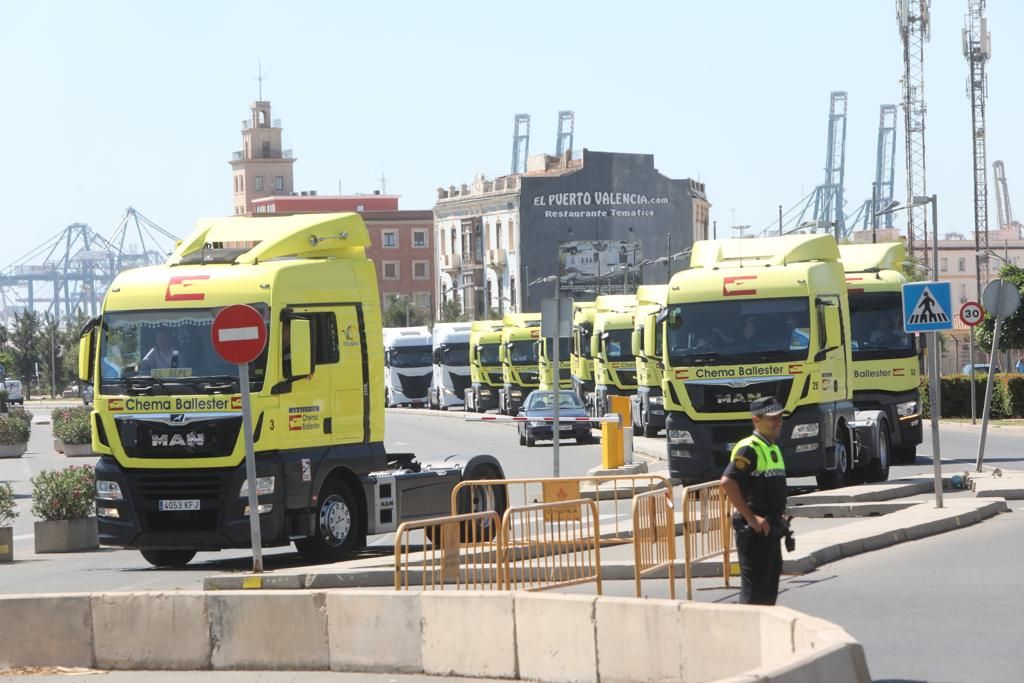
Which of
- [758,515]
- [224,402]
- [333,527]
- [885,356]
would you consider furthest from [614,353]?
[758,515]

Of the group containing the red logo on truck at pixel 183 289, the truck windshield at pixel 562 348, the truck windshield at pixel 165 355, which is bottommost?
the truck windshield at pixel 562 348

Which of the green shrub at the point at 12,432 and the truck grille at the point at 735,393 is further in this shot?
the green shrub at the point at 12,432

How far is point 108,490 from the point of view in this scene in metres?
18.2

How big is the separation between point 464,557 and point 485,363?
2238 inches

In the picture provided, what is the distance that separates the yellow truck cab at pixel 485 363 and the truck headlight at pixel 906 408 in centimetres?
3982

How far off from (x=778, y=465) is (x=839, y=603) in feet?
Answer: 9.83

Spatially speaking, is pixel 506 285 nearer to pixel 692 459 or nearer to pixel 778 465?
pixel 692 459

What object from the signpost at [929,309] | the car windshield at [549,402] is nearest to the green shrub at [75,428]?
the car windshield at [549,402]

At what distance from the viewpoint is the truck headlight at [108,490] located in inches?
713

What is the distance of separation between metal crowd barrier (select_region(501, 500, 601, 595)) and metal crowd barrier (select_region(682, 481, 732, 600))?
2.66 ft

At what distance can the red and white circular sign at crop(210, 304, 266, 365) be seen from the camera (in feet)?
54.2

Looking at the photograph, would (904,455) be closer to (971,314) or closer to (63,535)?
(971,314)

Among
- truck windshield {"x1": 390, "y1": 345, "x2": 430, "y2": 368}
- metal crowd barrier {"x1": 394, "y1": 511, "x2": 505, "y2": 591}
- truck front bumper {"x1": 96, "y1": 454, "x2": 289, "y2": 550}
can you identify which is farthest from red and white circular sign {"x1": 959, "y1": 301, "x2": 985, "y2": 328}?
truck windshield {"x1": 390, "y1": 345, "x2": 430, "y2": 368}

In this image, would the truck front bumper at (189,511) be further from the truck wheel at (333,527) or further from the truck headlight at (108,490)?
the truck wheel at (333,527)
